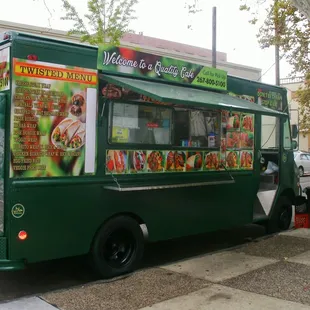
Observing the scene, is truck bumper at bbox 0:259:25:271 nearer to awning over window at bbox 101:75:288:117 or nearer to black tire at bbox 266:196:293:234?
awning over window at bbox 101:75:288:117

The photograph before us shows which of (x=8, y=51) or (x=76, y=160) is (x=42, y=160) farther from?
(x=8, y=51)

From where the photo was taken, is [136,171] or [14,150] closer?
[14,150]

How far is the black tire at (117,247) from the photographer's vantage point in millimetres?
5243

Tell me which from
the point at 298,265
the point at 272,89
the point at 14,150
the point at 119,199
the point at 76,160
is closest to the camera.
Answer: the point at 14,150

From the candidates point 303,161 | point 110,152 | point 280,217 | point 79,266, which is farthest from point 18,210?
point 303,161

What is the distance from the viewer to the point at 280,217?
839cm

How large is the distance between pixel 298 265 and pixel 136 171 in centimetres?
262

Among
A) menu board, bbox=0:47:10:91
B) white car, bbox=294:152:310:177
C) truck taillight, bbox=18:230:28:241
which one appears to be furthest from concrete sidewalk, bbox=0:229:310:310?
white car, bbox=294:152:310:177

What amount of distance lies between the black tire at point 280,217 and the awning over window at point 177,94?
8.16ft

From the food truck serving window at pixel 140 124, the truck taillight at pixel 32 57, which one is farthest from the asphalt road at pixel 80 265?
the truck taillight at pixel 32 57

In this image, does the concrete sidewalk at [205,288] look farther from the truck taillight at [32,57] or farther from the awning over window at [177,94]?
the truck taillight at [32,57]

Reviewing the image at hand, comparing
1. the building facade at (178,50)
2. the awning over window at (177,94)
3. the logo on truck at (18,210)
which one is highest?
the building facade at (178,50)

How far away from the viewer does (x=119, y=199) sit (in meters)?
5.41

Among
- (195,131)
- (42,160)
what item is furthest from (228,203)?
(42,160)
